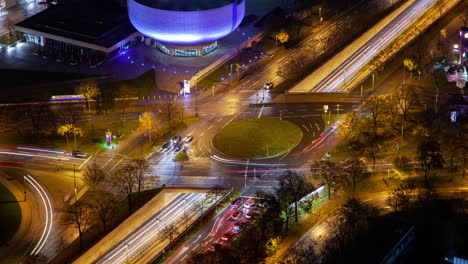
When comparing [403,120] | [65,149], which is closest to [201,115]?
[65,149]

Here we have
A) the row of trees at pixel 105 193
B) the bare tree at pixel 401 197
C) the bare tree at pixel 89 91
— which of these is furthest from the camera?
the bare tree at pixel 89 91

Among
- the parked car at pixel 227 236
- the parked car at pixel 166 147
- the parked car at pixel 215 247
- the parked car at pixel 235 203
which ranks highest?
the parked car at pixel 166 147

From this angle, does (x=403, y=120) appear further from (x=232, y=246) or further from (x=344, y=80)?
(x=232, y=246)

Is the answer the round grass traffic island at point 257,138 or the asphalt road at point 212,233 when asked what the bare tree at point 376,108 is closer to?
the round grass traffic island at point 257,138

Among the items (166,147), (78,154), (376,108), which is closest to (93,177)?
(78,154)

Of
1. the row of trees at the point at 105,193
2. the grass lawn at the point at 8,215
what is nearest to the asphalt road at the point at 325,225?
the row of trees at the point at 105,193

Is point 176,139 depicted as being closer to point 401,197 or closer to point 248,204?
point 248,204

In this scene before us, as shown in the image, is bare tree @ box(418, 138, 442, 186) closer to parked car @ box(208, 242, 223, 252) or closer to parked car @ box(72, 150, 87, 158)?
parked car @ box(208, 242, 223, 252)
